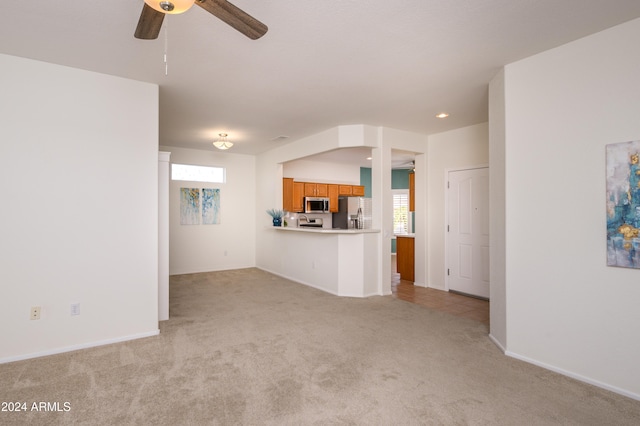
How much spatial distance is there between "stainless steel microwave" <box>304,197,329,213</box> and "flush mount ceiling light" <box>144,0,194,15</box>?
6162 millimetres

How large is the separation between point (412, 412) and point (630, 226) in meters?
2.08

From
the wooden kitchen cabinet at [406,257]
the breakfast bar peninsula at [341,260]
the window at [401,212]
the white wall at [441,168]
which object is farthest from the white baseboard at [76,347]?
the window at [401,212]

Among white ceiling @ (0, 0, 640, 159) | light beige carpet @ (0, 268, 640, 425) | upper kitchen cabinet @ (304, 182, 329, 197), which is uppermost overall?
white ceiling @ (0, 0, 640, 159)

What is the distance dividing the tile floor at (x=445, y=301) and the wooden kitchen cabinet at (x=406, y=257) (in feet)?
1.36

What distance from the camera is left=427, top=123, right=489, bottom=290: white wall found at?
520 centimetres

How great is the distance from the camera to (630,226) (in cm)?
239

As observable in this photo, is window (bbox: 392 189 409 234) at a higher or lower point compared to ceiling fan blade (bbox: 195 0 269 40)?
lower

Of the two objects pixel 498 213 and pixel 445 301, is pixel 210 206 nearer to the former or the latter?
pixel 445 301

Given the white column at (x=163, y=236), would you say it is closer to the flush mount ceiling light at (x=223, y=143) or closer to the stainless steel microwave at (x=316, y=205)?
the flush mount ceiling light at (x=223, y=143)

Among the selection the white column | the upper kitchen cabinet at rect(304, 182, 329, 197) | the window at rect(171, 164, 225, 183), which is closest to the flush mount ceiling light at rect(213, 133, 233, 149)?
the window at rect(171, 164, 225, 183)

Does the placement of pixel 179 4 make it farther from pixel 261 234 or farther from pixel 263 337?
pixel 261 234

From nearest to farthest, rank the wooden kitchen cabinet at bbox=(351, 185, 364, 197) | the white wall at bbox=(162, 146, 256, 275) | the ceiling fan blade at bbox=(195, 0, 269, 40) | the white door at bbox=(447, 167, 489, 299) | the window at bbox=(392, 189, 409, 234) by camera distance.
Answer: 1. the ceiling fan blade at bbox=(195, 0, 269, 40)
2. the white door at bbox=(447, 167, 489, 299)
3. the white wall at bbox=(162, 146, 256, 275)
4. the wooden kitchen cabinet at bbox=(351, 185, 364, 197)
5. the window at bbox=(392, 189, 409, 234)

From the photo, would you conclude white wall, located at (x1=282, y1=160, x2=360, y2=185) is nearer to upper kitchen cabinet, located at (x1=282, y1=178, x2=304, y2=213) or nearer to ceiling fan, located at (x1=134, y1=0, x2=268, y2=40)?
upper kitchen cabinet, located at (x1=282, y1=178, x2=304, y2=213)

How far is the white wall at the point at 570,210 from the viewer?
7.97ft
